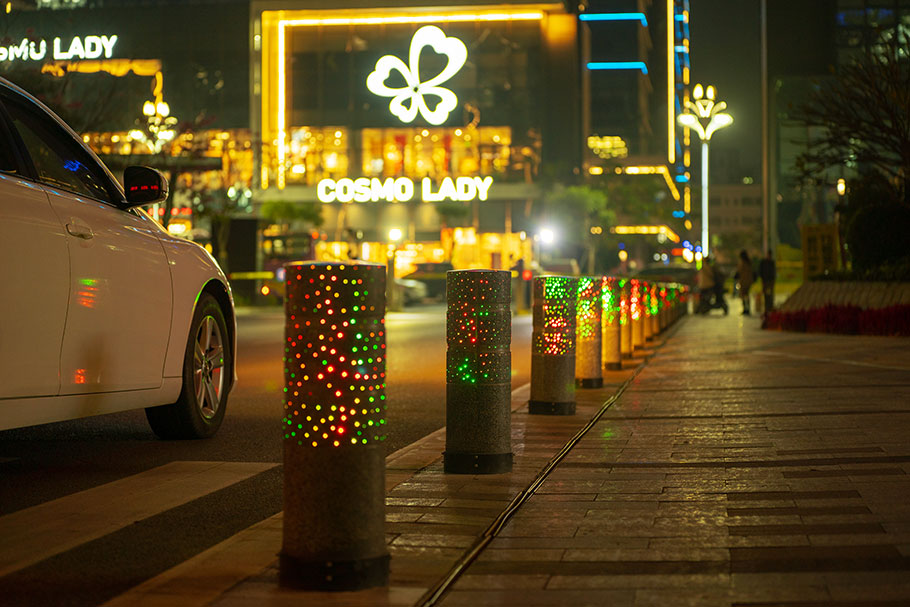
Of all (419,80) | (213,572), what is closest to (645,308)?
(213,572)

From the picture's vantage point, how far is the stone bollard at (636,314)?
15547mm

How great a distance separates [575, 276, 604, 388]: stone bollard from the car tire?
3.28 metres

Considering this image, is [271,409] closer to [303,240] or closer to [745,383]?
[745,383]

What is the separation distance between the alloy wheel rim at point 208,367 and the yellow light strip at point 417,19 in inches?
2682

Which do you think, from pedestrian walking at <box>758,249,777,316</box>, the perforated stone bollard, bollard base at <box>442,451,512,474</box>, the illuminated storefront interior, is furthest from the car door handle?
the illuminated storefront interior

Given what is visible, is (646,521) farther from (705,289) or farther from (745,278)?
(705,289)

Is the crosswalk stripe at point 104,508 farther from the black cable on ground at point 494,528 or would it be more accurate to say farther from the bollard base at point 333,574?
the black cable on ground at point 494,528

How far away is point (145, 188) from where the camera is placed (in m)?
6.76

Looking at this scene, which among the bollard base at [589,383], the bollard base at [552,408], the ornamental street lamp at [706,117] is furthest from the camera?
the ornamental street lamp at [706,117]

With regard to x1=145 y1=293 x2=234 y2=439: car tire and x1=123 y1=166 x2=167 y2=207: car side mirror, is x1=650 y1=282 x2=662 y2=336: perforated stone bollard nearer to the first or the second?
x1=145 y1=293 x2=234 y2=439: car tire

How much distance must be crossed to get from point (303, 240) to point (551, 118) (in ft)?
102

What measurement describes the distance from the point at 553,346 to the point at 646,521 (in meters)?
3.55

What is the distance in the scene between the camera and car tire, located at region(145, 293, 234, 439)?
7.61 m

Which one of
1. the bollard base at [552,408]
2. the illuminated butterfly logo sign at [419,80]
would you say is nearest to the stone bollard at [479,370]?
the bollard base at [552,408]
